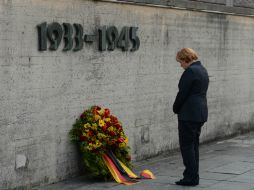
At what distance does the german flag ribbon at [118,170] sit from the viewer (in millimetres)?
8820

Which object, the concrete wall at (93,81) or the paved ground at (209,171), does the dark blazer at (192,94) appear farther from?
the concrete wall at (93,81)

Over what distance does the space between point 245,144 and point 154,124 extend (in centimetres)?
238

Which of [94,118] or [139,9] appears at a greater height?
[139,9]

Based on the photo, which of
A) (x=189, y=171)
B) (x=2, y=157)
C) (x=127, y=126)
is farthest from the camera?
(x=127, y=126)

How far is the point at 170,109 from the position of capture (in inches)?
452

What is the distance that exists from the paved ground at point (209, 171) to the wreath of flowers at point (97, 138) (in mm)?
240

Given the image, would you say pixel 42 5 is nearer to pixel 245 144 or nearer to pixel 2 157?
pixel 2 157

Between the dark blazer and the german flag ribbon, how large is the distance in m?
1.06

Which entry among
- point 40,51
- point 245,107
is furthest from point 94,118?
point 245,107

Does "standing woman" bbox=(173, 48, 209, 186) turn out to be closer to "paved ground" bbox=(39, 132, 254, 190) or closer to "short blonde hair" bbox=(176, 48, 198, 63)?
"short blonde hair" bbox=(176, 48, 198, 63)

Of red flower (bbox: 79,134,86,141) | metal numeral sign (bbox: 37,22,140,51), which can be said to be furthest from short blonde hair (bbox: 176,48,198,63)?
red flower (bbox: 79,134,86,141)

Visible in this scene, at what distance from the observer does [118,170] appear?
890 cm

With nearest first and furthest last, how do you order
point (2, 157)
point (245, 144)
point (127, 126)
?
point (2, 157)
point (127, 126)
point (245, 144)

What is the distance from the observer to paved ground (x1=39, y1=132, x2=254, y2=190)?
28.2 ft
